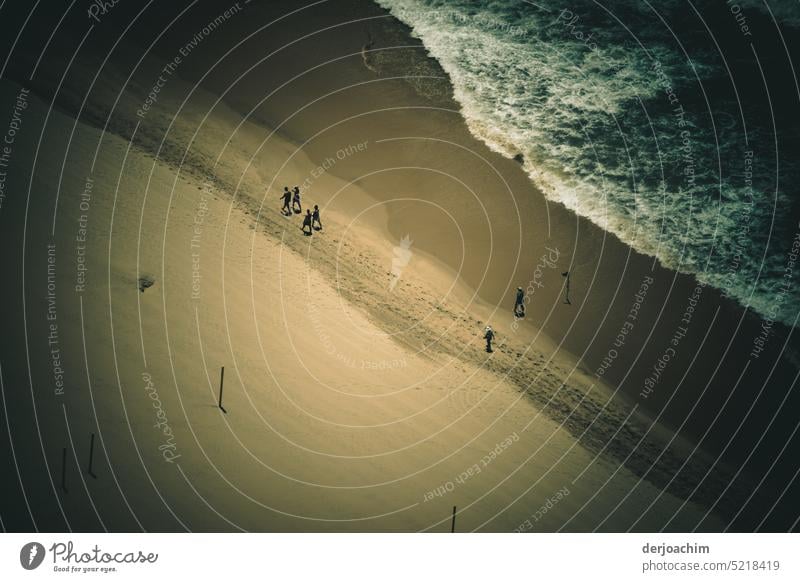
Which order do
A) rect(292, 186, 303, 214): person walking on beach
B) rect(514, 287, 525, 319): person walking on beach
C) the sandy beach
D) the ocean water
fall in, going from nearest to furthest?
the sandy beach < rect(514, 287, 525, 319): person walking on beach < rect(292, 186, 303, 214): person walking on beach < the ocean water

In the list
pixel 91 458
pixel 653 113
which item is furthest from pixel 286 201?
pixel 653 113

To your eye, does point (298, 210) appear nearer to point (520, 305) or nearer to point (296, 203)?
point (296, 203)

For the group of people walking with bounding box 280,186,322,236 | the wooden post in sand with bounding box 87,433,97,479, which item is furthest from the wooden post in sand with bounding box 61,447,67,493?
the group of people walking with bounding box 280,186,322,236

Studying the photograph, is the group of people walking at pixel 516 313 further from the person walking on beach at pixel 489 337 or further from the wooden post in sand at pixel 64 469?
the wooden post in sand at pixel 64 469

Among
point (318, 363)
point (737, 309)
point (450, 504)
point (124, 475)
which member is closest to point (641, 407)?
point (737, 309)

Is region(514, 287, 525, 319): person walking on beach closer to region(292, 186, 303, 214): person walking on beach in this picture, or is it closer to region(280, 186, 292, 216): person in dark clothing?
region(292, 186, 303, 214): person walking on beach

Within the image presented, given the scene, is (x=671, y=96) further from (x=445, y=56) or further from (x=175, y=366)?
(x=175, y=366)
